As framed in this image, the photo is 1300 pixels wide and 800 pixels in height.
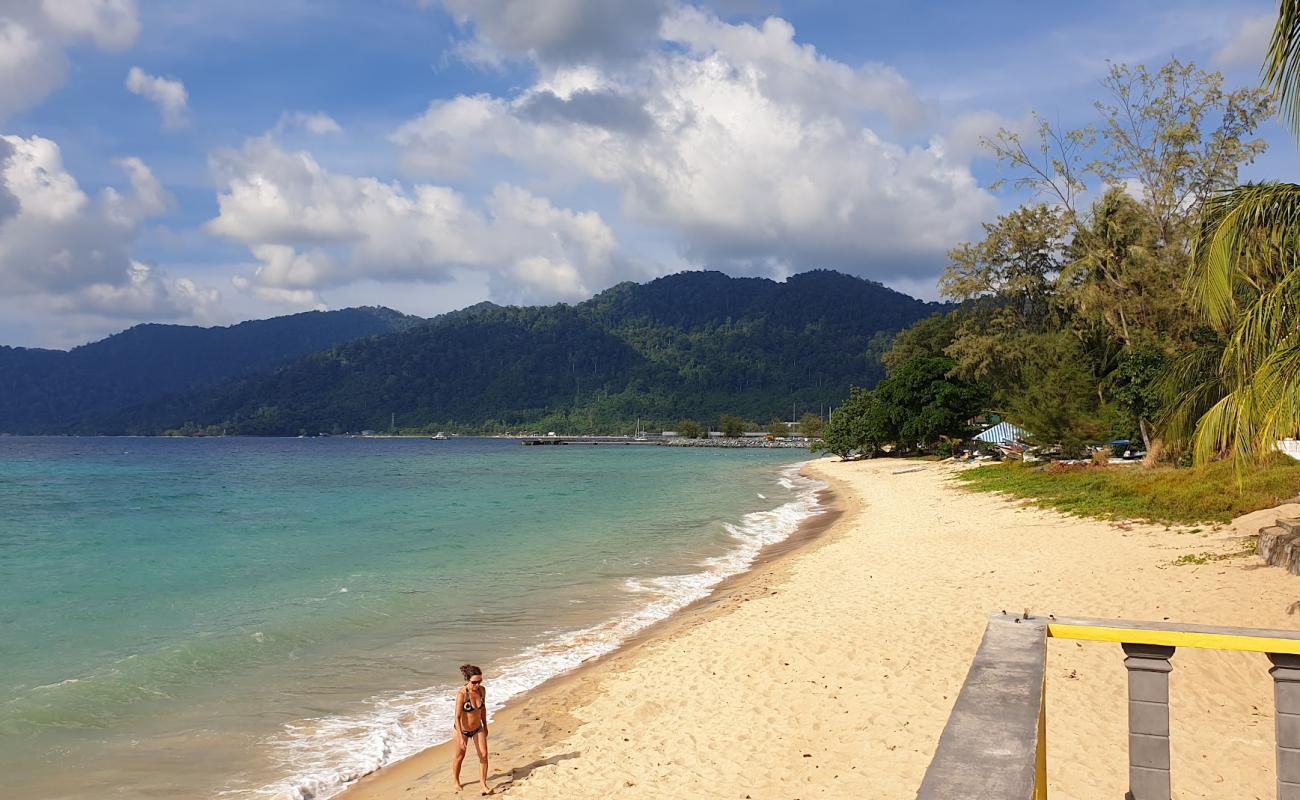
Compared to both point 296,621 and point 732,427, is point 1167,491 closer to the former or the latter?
point 296,621

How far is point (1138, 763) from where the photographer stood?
313 centimetres

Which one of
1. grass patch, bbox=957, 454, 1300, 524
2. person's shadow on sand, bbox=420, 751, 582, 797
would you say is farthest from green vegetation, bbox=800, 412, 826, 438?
person's shadow on sand, bbox=420, 751, 582, 797

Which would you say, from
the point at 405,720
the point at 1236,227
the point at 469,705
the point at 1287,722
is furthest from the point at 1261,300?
the point at 405,720

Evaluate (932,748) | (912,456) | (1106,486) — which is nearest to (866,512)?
(1106,486)

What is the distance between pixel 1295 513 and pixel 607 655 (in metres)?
12.2

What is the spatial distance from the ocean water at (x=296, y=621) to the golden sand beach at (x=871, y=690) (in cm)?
150

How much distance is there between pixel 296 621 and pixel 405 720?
704 cm

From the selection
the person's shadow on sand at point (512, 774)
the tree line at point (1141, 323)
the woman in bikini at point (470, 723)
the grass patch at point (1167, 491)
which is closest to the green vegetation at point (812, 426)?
the tree line at point (1141, 323)

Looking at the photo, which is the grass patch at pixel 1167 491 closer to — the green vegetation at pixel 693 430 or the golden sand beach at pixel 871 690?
the golden sand beach at pixel 871 690

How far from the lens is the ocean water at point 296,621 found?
8.98m

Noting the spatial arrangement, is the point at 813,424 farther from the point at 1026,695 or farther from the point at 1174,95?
the point at 1026,695

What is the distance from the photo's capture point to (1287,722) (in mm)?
2924

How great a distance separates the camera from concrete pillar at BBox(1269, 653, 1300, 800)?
2891 mm

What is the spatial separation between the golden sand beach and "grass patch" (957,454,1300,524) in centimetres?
181
